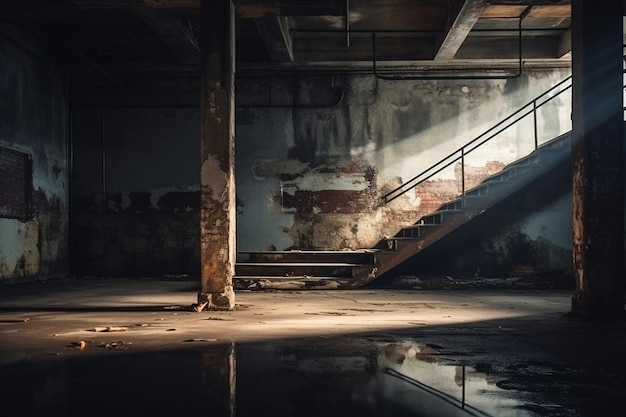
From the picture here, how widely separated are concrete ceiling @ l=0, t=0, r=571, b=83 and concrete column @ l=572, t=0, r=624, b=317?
9.76 feet

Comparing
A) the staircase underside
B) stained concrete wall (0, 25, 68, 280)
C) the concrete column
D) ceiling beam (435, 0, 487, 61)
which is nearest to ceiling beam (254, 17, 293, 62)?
ceiling beam (435, 0, 487, 61)

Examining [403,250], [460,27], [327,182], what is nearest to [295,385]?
→ [403,250]

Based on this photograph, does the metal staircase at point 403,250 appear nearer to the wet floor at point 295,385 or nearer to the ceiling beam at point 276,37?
the ceiling beam at point 276,37

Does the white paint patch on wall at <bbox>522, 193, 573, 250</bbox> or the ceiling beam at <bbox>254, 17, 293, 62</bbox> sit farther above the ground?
the ceiling beam at <bbox>254, 17, 293, 62</bbox>

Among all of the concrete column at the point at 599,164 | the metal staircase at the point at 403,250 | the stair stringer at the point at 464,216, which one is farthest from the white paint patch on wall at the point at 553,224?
the concrete column at the point at 599,164

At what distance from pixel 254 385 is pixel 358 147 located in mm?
11006

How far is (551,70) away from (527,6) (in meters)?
3.35

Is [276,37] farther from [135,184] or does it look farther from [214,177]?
[135,184]

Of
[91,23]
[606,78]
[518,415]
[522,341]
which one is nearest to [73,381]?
[518,415]

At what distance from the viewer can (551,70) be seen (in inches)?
553

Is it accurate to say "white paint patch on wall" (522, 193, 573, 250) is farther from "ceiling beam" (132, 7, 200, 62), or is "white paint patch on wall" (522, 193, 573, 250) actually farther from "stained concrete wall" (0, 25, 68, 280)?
"stained concrete wall" (0, 25, 68, 280)

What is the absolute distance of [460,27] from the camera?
1119 centimetres

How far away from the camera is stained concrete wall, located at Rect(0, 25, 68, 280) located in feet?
38.7

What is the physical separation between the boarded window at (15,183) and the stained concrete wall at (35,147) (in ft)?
0.15
